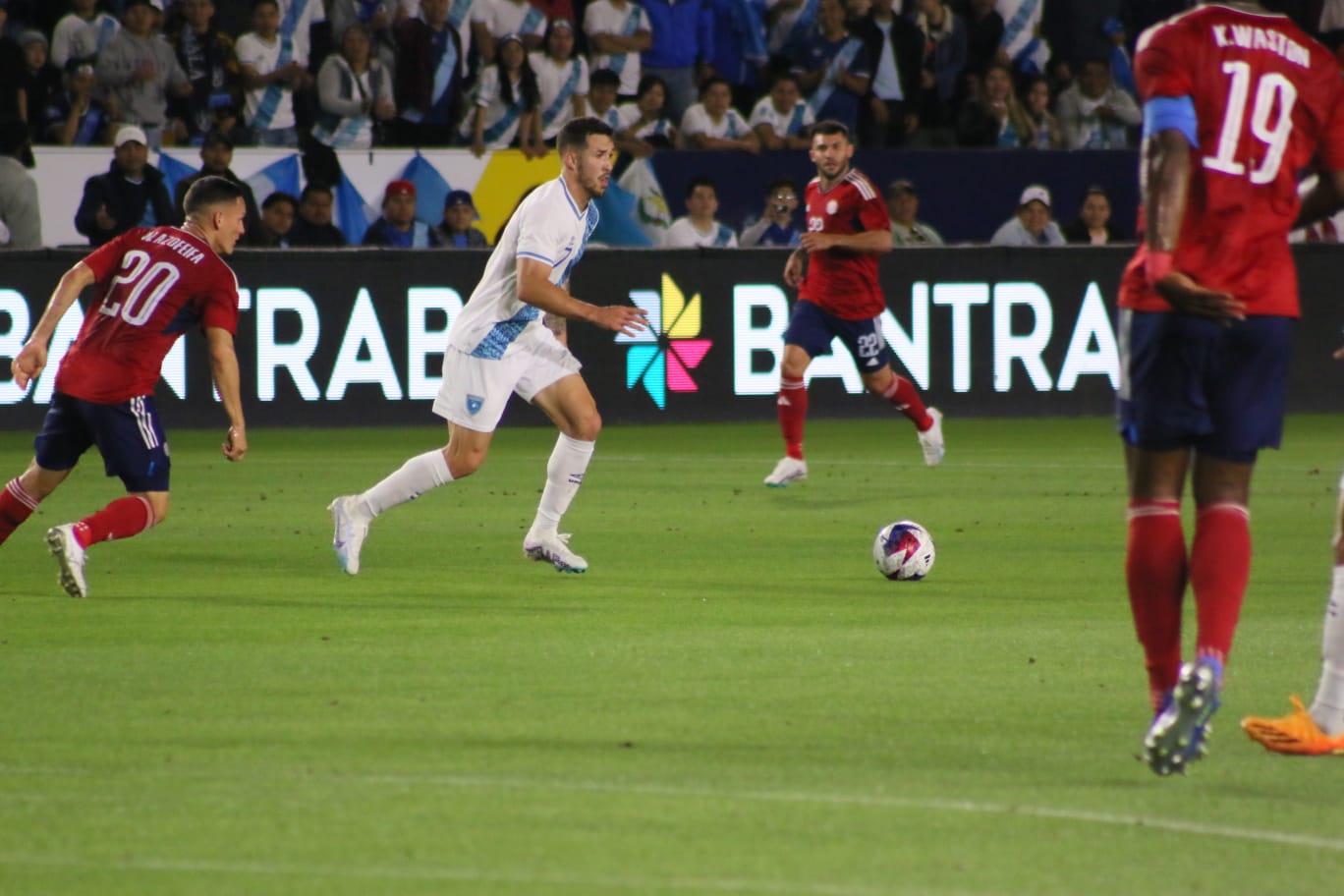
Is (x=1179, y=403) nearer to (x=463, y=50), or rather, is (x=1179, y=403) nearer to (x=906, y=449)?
(x=906, y=449)

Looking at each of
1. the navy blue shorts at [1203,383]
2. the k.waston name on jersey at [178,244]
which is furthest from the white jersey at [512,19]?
the navy blue shorts at [1203,383]

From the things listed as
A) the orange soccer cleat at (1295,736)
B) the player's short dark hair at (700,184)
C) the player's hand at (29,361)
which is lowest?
the orange soccer cleat at (1295,736)

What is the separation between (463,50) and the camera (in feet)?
71.5

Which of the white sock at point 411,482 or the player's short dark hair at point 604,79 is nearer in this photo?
the white sock at point 411,482

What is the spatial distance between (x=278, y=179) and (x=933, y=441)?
714 cm

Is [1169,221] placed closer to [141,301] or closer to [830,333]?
[141,301]

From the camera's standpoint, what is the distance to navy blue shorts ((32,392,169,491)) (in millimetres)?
9836

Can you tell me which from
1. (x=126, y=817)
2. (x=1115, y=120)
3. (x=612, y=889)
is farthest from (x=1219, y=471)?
(x=1115, y=120)

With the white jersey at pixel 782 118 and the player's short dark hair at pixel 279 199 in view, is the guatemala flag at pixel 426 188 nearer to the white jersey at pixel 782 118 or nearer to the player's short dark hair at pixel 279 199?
the player's short dark hair at pixel 279 199

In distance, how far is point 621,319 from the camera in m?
9.86

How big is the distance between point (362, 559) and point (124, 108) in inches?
394

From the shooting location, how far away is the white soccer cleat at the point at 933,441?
1619cm

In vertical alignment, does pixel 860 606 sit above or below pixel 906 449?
above

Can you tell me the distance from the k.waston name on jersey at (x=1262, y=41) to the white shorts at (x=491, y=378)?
5090 millimetres
